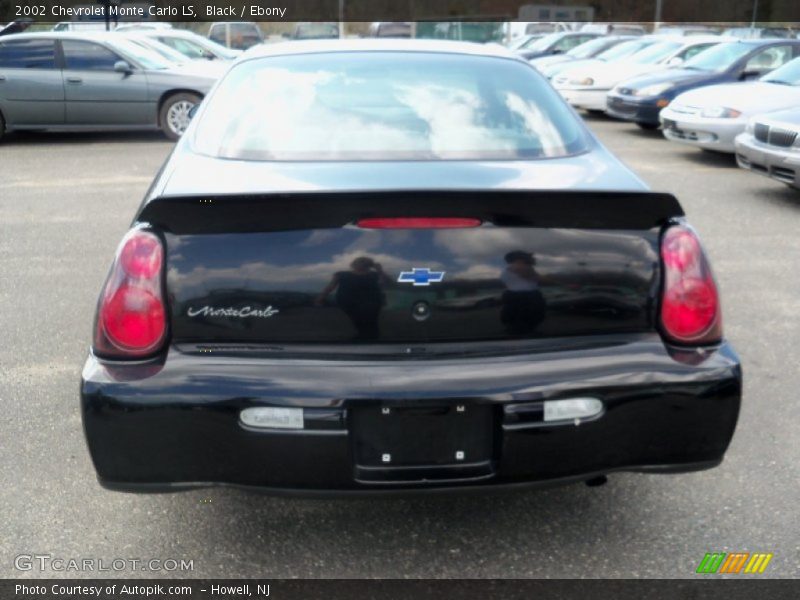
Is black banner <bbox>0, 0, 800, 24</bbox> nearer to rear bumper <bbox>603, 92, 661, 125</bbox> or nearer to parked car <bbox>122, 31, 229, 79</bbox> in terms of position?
parked car <bbox>122, 31, 229, 79</bbox>

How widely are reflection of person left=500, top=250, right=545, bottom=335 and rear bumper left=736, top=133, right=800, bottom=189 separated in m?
6.33

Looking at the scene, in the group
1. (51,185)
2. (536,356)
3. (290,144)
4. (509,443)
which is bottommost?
(51,185)

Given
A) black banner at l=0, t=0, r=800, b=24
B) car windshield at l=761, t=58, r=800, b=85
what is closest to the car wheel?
car windshield at l=761, t=58, r=800, b=85

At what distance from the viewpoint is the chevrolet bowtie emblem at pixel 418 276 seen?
2539 mm

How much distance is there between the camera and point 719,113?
34.5ft

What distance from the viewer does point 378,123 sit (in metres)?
3.31

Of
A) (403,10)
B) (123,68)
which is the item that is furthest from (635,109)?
(403,10)

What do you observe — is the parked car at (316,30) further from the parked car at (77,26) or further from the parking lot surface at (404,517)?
the parking lot surface at (404,517)

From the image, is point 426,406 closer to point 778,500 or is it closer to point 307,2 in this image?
point 778,500

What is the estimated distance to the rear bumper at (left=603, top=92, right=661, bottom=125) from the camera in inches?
516

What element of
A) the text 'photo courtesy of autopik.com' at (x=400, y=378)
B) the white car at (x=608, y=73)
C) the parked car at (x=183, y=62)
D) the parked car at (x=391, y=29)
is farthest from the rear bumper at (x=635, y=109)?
the parked car at (x=391, y=29)

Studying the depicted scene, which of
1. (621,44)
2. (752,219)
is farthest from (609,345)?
(621,44)

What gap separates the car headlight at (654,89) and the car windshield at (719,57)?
2.18 feet

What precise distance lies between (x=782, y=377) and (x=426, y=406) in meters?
2.64
